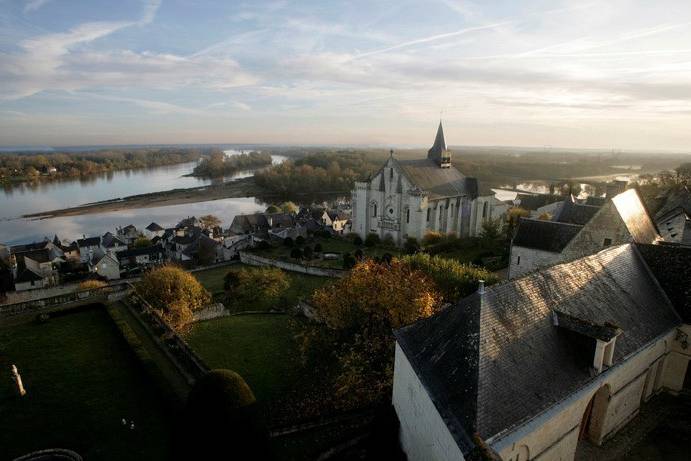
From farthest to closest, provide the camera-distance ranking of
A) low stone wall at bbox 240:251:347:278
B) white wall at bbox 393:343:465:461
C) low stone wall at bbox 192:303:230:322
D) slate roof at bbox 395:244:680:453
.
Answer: low stone wall at bbox 240:251:347:278 < low stone wall at bbox 192:303:230:322 < white wall at bbox 393:343:465:461 < slate roof at bbox 395:244:680:453

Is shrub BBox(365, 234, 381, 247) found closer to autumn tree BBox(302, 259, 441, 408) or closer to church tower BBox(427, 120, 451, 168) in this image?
church tower BBox(427, 120, 451, 168)

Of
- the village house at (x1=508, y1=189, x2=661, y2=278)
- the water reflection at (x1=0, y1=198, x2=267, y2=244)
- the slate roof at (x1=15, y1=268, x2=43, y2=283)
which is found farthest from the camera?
the water reflection at (x1=0, y1=198, x2=267, y2=244)

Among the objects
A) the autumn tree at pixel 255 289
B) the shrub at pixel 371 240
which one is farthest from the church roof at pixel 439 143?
the autumn tree at pixel 255 289

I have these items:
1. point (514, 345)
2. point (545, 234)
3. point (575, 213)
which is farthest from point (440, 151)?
point (514, 345)

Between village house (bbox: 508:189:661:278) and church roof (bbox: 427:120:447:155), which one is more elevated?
church roof (bbox: 427:120:447:155)

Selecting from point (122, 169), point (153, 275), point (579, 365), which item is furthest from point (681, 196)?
point (122, 169)

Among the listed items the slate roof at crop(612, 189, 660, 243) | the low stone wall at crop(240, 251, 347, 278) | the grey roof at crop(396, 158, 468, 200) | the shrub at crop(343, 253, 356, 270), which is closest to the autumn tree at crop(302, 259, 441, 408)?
the slate roof at crop(612, 189, 660, 243)

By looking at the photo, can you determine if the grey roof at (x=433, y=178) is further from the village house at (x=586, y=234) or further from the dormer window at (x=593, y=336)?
the dormer window at (x=593, y=336)

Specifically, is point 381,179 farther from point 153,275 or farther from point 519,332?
point 519,332

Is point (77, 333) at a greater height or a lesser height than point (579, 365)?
lesser
